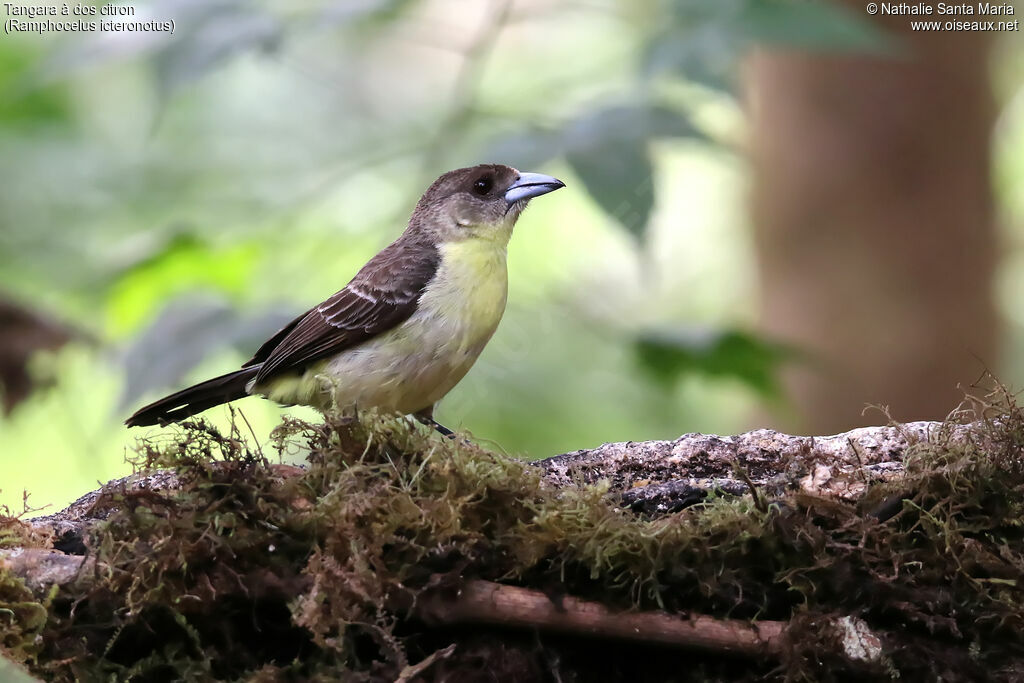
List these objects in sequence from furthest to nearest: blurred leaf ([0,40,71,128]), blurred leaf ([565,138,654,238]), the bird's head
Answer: blurred leaf ([0,40,71,128]), the bird's head, blurred leaf ([565,138,654,238])

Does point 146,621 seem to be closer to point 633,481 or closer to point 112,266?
point 633,481

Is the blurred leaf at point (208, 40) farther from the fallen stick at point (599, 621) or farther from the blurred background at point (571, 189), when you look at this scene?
the fallen stick at point (599, 621)

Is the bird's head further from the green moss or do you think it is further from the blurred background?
the green moss

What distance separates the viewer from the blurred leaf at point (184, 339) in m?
4.52

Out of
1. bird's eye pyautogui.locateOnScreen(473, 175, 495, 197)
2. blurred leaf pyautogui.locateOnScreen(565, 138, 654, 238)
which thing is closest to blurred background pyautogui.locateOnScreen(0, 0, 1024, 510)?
blurred leaf pyautogui.locateOnScreen(565, 138, 654, 238)

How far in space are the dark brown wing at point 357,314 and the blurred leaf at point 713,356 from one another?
1266mm

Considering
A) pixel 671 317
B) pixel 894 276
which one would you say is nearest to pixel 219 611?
pixel 894 276

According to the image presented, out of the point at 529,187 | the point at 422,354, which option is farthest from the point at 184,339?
the point at 529,187

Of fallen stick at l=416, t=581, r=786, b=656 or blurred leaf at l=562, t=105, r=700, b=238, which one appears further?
blurred leaf at l=562, t=105, r=700, b=238

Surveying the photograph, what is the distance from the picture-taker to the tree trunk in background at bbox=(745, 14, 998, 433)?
21.9 feet

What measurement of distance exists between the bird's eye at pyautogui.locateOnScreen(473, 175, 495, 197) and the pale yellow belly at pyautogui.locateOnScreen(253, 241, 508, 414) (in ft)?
2.19

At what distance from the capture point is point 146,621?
241 cm

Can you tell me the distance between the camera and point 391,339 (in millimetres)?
4242

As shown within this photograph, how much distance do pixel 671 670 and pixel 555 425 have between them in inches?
159
